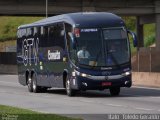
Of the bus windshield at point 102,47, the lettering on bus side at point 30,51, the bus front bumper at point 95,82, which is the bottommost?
the bus front bumper at point 95,82

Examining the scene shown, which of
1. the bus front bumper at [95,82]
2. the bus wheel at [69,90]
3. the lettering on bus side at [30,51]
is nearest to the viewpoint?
the bus front bumper at [95,82]

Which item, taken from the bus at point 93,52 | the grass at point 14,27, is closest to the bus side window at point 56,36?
the bus at point 93,52

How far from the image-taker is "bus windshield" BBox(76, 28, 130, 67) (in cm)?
2616

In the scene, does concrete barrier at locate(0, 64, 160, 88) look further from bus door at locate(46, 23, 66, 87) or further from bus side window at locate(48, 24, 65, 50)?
bus side window at locate(48, 24, 65, 50)

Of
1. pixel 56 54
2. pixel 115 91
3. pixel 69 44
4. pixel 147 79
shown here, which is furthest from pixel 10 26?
pixel 69 44

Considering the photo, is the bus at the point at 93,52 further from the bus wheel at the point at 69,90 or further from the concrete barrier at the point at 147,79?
the concrete barrier at the point at 147,79

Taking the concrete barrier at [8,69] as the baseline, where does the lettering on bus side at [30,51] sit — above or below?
above

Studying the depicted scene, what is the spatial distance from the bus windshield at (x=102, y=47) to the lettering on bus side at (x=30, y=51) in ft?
16.5

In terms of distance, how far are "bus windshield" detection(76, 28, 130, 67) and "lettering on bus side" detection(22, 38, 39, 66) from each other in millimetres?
5026

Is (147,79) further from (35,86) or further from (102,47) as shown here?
(102,47)

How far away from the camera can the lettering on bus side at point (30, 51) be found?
3122 centimetres

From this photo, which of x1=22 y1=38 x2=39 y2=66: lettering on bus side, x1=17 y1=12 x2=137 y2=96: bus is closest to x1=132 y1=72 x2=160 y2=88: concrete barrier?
x1=22 y1=38 x2=39 y2=66: lettering on bus side

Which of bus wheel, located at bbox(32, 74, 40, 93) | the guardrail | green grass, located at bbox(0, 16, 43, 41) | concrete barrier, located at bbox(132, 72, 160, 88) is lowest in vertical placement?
green grass, located at bbox(0, 16, 43, 41)

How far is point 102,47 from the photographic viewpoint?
86.0 ft
